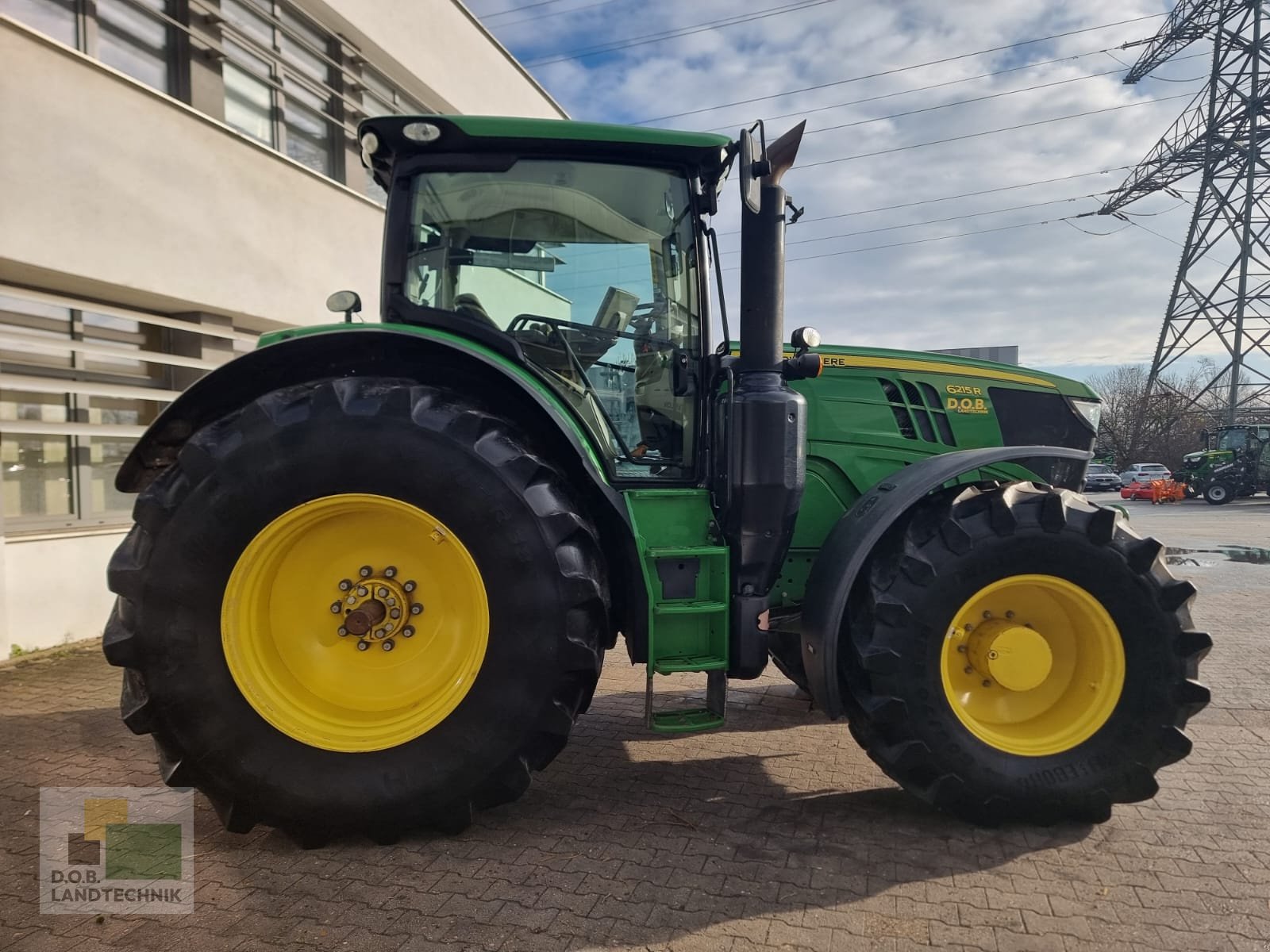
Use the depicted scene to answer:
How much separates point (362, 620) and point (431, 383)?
0.92 m

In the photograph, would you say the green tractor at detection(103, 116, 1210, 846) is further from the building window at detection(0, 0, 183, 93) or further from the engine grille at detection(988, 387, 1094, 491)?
the building window at detection(0, 0, 183, 93)

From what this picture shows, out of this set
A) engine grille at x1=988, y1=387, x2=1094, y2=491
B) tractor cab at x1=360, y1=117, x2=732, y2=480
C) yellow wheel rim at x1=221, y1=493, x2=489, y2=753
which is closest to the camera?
yellow wheel rim at x1=221, y1=493, x2=489, y2=753

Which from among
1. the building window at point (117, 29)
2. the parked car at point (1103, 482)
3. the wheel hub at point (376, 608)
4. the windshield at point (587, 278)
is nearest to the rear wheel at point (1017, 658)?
the windshield at point (587, 278)

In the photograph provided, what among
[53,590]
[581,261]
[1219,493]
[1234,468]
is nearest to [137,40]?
[53,590]

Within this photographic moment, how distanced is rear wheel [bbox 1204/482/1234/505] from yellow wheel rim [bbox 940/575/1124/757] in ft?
82.8

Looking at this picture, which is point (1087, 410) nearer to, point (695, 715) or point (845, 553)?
point (845, 553)

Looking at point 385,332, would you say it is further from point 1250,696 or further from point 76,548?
point 1250,696

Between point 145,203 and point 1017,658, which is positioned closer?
point 1017,658

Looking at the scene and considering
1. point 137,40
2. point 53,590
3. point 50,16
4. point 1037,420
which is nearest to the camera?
point 1037,420

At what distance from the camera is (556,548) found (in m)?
2.57

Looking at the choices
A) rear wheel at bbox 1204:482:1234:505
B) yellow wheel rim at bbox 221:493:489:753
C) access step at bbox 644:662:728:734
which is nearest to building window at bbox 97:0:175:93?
yellow wheel rim at bbox 221:493:489:753

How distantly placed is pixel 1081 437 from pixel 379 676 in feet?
11.4

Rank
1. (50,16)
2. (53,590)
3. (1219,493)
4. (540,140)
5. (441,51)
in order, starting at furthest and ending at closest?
(1219,493) → (441,51) → (53,590) → (50,16) → (540,140)

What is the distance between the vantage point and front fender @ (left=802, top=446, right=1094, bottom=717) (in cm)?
278
